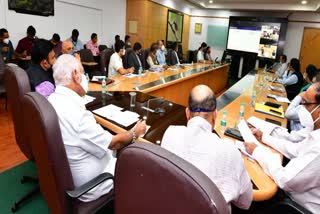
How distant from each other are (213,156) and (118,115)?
3.89 feet

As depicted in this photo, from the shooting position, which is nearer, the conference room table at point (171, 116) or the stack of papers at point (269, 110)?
the conference room table at point (171, 116)

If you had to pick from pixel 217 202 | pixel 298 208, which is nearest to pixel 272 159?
pixel 298 208

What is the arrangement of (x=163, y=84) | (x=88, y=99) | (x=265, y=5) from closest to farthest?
(x=88, y=99), (x=163, y=84), (x=265, y=5)

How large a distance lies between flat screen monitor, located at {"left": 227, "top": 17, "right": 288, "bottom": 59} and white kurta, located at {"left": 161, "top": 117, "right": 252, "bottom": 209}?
30.9 ft

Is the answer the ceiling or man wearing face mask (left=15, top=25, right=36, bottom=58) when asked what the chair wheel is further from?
the ceiling

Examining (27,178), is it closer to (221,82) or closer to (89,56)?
(89,56)

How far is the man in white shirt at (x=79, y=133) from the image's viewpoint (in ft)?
3.92

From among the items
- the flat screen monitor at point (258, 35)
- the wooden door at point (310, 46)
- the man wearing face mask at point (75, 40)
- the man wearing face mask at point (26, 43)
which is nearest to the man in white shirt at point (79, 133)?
the man wearing face mask at point (26, 43)

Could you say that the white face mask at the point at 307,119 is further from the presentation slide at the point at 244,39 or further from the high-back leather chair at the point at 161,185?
the presentation slide at the point at 244,39

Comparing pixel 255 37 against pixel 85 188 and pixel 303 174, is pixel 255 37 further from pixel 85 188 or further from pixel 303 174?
pixel 85 188

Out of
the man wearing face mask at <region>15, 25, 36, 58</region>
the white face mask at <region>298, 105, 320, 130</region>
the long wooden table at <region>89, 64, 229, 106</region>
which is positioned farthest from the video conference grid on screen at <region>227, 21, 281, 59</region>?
the white face mask at <region>298, 105, 320, 130</region>

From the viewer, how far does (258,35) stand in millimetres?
9305

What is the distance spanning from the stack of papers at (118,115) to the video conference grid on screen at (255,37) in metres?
8.74

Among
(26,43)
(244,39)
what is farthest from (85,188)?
(244,39)
